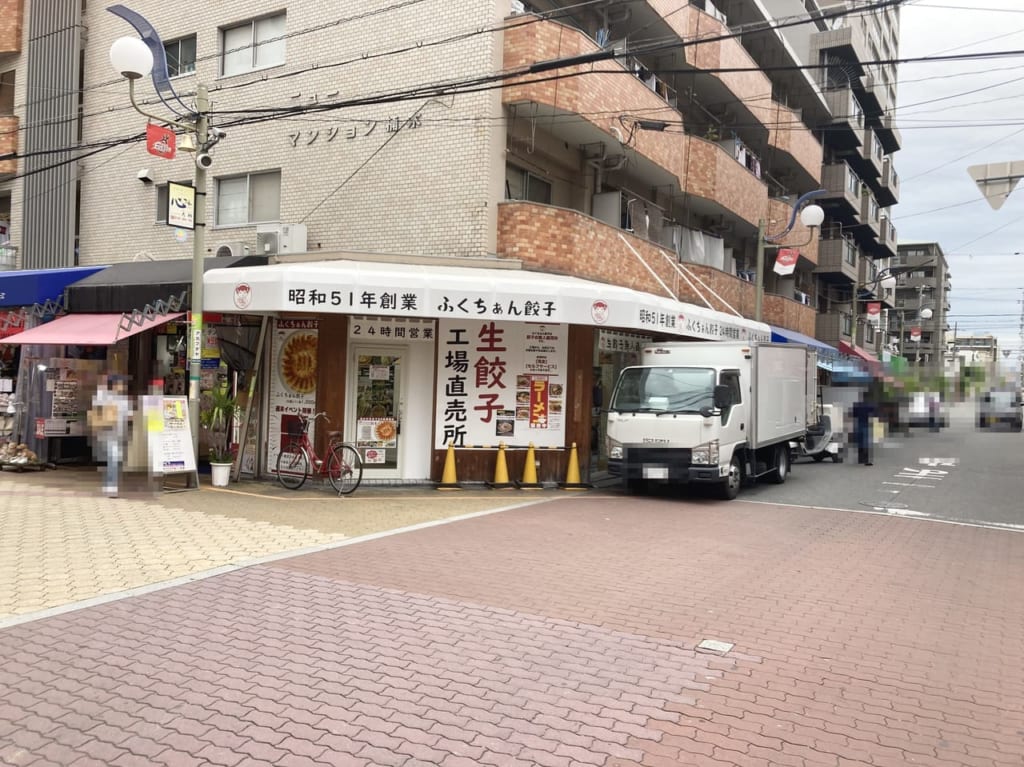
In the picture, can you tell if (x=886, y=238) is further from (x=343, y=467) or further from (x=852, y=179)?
(x=343, y=467)

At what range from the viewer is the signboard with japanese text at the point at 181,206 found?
11.7 metres

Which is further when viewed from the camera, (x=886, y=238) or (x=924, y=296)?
(x=924, y=296)

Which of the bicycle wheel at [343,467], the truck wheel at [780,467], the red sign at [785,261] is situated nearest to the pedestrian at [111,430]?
the bicycle wheel at [343,467]

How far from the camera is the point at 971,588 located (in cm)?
725

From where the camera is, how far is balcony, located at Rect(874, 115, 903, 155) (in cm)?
4231

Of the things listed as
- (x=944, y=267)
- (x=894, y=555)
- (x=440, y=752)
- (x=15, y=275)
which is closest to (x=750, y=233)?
(x=894, y=555)

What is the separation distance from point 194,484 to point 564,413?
248 inches

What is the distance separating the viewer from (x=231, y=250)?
15695 mm

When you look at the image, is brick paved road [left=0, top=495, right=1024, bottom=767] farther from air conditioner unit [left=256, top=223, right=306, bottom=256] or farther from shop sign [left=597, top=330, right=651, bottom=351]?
air conditioner unit [left=256, top=223, right=306, bottom=256]

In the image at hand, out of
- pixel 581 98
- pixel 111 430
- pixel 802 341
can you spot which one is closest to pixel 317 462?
pixel 111 430

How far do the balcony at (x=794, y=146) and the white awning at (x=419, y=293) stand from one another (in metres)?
16.0

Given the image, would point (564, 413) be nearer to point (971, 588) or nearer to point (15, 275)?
point (971, 588)

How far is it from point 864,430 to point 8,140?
Answer: 2273 cm

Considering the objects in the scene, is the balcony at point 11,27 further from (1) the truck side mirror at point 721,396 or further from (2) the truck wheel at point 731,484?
(2) the truck wheel at point 731,484
